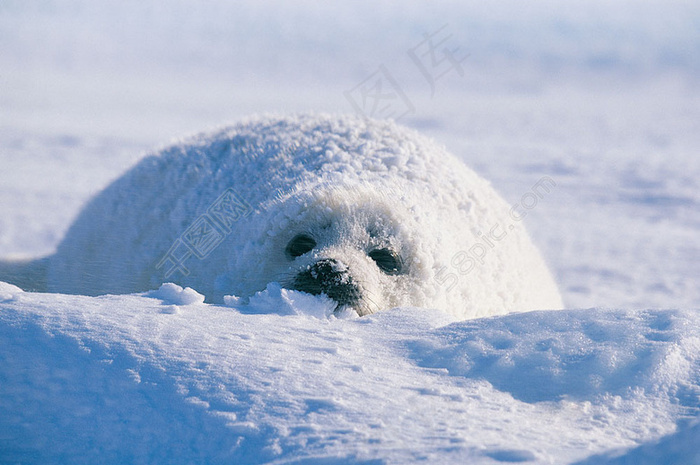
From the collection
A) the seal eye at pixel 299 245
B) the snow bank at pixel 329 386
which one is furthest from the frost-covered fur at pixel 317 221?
the snow bank at pixel 329 386

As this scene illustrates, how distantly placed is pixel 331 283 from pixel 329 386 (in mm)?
715

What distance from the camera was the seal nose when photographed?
7.34 feet

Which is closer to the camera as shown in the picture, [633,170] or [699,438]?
[699,438]

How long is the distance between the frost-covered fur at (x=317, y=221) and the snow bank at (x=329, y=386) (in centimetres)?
57

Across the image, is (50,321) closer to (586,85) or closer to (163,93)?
(163,93)

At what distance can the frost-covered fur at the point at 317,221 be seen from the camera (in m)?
2.59

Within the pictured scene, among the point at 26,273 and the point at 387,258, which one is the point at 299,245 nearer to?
the point at 387,258

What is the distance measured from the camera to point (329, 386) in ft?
5.12

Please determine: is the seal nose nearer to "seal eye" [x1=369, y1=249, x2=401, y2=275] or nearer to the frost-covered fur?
the frost-covered fur

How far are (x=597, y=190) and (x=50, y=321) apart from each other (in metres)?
6.24

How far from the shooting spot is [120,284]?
3.34m

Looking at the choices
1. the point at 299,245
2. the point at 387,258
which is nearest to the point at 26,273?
the point at 299,245

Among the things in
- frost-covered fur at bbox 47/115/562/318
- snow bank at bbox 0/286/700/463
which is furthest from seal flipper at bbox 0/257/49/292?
snow bank at bbox 0/286/700/463

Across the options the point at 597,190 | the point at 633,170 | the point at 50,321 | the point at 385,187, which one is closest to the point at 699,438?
A: the point at 50,321
